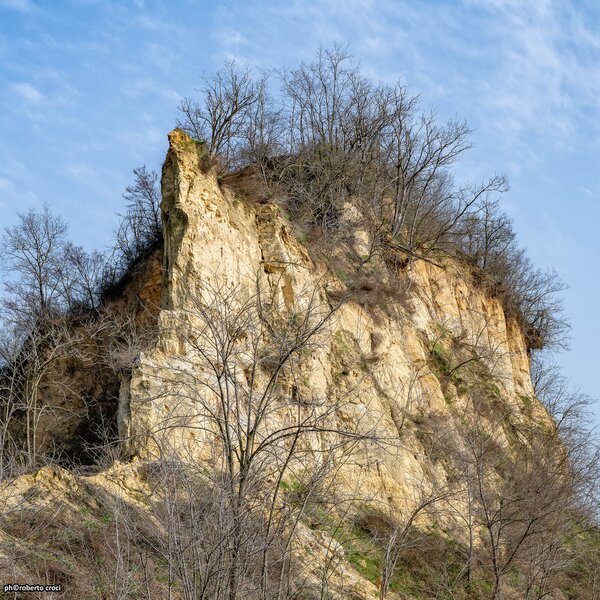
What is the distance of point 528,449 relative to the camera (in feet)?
77.7

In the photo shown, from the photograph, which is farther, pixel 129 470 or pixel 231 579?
pixel 129 470

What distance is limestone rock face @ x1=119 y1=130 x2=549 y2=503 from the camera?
1708 cm

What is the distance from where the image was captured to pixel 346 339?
20.9 meters

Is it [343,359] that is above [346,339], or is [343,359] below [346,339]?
below

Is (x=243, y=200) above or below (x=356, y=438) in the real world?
above

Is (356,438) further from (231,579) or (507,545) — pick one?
(507,545)

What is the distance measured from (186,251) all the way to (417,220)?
11.8 metres

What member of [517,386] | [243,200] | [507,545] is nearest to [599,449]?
[507,545]

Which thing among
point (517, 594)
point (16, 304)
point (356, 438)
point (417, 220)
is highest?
point (417, 220)

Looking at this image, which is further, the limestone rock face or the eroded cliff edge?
the limestone rock face

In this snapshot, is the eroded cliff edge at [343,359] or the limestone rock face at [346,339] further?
the limestone rock face at [346,339]

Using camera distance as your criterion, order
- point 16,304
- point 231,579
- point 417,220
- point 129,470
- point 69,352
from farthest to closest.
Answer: point 417,220 → point 16,304 → point 69,352 → point 129,470 → point 231,579

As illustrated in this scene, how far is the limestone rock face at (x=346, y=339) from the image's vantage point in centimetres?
1708

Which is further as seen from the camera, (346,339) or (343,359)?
(346,339)
